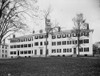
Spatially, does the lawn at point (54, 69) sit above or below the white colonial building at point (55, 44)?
below

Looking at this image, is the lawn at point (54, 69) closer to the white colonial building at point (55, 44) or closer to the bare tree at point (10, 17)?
the bare tree at point (10, 17)

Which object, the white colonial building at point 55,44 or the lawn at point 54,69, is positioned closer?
the lawn at point 54,69

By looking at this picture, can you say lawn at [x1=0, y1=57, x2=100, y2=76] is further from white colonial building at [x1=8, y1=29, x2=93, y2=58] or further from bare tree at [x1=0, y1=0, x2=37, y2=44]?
white colonial building at [x1=8, y1=29, x2=93, y2=58]

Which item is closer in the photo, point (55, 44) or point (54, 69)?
point (54, 69)

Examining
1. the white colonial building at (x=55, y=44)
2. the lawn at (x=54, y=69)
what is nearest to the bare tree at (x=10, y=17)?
the lawn at (x=54, y=69)

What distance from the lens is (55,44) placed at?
213 feet

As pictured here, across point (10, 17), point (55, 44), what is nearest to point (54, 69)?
point (10, 17)

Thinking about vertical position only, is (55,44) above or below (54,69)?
above

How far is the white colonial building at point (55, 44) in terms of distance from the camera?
5644 centimetres

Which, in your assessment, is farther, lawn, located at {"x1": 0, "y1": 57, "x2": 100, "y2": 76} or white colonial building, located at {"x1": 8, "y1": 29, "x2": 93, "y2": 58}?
white colonial building, located at {"x1": 8, "y1": 29, "x2": 93, "y2": 58}

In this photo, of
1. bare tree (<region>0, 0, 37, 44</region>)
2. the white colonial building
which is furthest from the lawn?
the white colonial building

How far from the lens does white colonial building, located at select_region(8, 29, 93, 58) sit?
56438mm

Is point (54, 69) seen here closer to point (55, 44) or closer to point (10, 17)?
point (10, 17)

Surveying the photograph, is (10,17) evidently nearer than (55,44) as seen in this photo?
Yes
